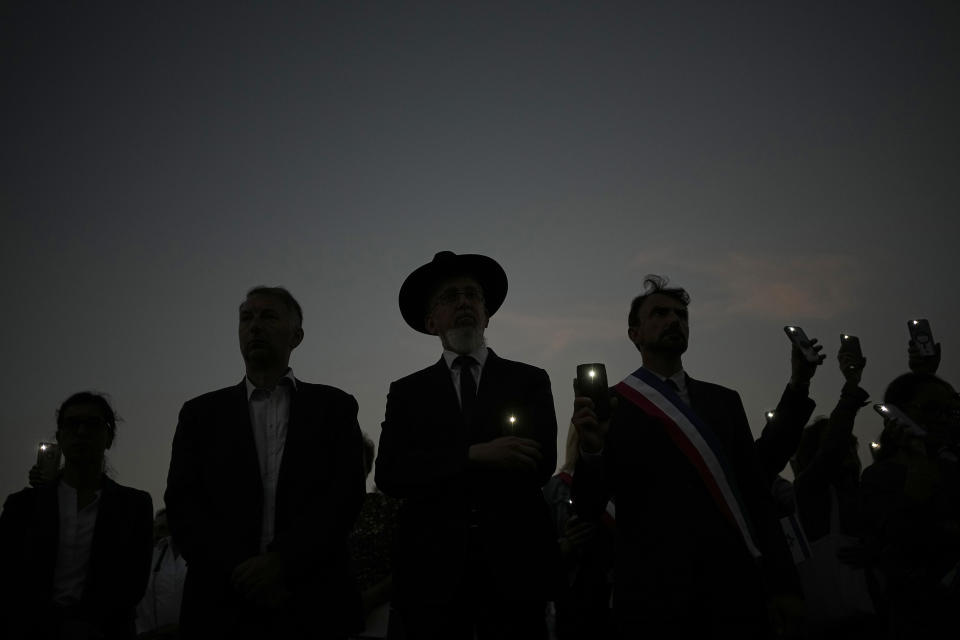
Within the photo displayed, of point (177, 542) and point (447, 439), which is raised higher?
point (447, 439)

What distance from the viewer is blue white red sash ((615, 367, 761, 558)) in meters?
3.12

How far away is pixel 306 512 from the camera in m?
3.23

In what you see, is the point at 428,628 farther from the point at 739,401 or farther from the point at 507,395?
the point at 739,401

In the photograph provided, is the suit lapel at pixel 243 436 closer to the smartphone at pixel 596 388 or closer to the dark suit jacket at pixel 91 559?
the smartphone at pixel 596 388

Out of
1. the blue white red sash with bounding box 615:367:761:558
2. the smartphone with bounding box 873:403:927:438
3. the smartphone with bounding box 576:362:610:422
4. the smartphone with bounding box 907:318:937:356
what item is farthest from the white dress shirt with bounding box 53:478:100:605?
the smartphone with bounding box 907:318:937:356

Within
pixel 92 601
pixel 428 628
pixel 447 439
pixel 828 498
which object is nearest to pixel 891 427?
pixel 828 498

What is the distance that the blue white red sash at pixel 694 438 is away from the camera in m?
3.12

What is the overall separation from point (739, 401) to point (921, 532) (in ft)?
6.65

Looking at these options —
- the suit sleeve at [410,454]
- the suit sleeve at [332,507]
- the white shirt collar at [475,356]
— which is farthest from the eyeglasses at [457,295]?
the suit sleeve at [332,507]

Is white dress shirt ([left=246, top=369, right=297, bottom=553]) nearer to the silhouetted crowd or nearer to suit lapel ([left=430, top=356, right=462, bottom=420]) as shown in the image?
the silhouetted crowd

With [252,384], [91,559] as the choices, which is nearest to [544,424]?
[252,384]

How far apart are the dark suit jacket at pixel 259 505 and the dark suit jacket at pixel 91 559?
5.37 ft

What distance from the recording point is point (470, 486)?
123 inches

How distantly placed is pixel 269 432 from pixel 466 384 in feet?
3.82
